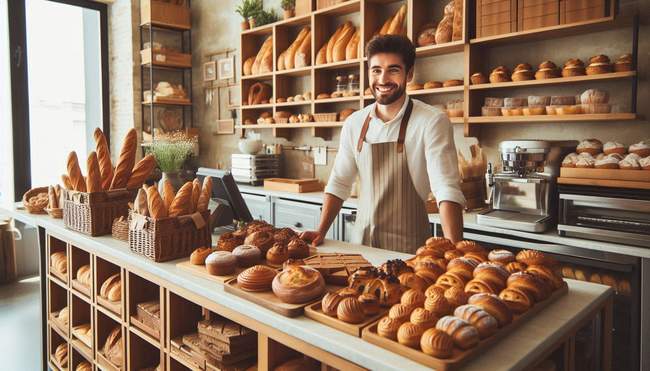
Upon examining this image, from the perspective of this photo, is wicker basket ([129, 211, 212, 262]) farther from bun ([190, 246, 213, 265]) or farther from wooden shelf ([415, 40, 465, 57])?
wooden shelf ([415, 40, 465, 57])

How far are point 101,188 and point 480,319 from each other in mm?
1828

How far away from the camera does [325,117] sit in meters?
4.39

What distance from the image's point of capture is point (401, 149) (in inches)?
92.8

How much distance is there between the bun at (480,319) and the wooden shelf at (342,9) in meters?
3.47

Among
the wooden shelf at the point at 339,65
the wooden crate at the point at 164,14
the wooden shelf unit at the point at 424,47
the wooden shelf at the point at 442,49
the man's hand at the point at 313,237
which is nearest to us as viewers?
the man's hand at the point at 313,237

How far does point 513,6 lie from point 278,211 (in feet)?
7.89

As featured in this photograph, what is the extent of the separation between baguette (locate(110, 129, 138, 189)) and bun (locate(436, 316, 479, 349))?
5.76 ft

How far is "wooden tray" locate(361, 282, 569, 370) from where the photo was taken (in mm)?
936

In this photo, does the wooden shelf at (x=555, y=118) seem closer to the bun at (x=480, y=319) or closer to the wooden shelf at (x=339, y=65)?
the wooden shelf at (x=339, y=65)

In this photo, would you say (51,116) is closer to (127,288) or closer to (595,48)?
(127,288)

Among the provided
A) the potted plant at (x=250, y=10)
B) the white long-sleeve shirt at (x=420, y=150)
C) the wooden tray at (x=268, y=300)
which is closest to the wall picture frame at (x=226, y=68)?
the potted plant at (x=250, y=10)

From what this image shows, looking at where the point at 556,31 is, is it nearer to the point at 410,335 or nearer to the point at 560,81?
the point at 560,81

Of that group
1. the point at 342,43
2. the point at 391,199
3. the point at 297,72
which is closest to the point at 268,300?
the point at 391,199

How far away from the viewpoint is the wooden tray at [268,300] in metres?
1.24
